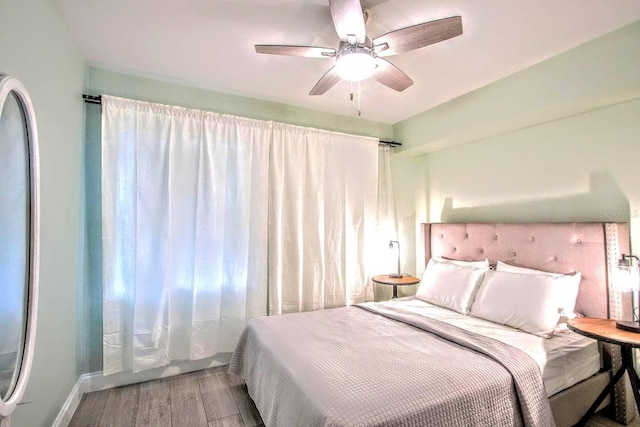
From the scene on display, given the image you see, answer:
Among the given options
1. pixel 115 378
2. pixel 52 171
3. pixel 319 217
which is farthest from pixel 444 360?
pixel 115 378

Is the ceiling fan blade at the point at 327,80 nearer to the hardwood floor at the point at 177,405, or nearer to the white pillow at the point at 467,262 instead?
the white pillow at the point at 467,262

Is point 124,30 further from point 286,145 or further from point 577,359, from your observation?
point 577,359

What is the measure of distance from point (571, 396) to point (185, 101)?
11.5ft

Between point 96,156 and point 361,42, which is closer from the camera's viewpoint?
point 361,42

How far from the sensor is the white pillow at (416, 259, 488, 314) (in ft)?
8.41

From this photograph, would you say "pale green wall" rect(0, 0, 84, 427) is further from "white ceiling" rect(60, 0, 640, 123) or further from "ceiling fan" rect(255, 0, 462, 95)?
"ceiling fan" rect(255, 0, 462, 95)

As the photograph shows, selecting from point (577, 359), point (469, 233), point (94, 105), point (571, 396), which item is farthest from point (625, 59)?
point (94, 105)

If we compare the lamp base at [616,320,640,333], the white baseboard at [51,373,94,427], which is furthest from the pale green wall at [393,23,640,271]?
the white baseboard at [51,373,94,427]

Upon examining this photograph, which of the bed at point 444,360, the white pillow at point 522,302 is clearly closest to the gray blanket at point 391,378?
the bed at point 444,360

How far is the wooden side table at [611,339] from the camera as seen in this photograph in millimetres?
1652

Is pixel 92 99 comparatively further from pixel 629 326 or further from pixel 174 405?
pixel 629 326

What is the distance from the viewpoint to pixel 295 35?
2023mm

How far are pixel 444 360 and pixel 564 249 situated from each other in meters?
1.47

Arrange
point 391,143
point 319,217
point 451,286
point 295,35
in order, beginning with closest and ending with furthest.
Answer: point 295,35 < point 451,286 < point 319,217 < point 391,143
